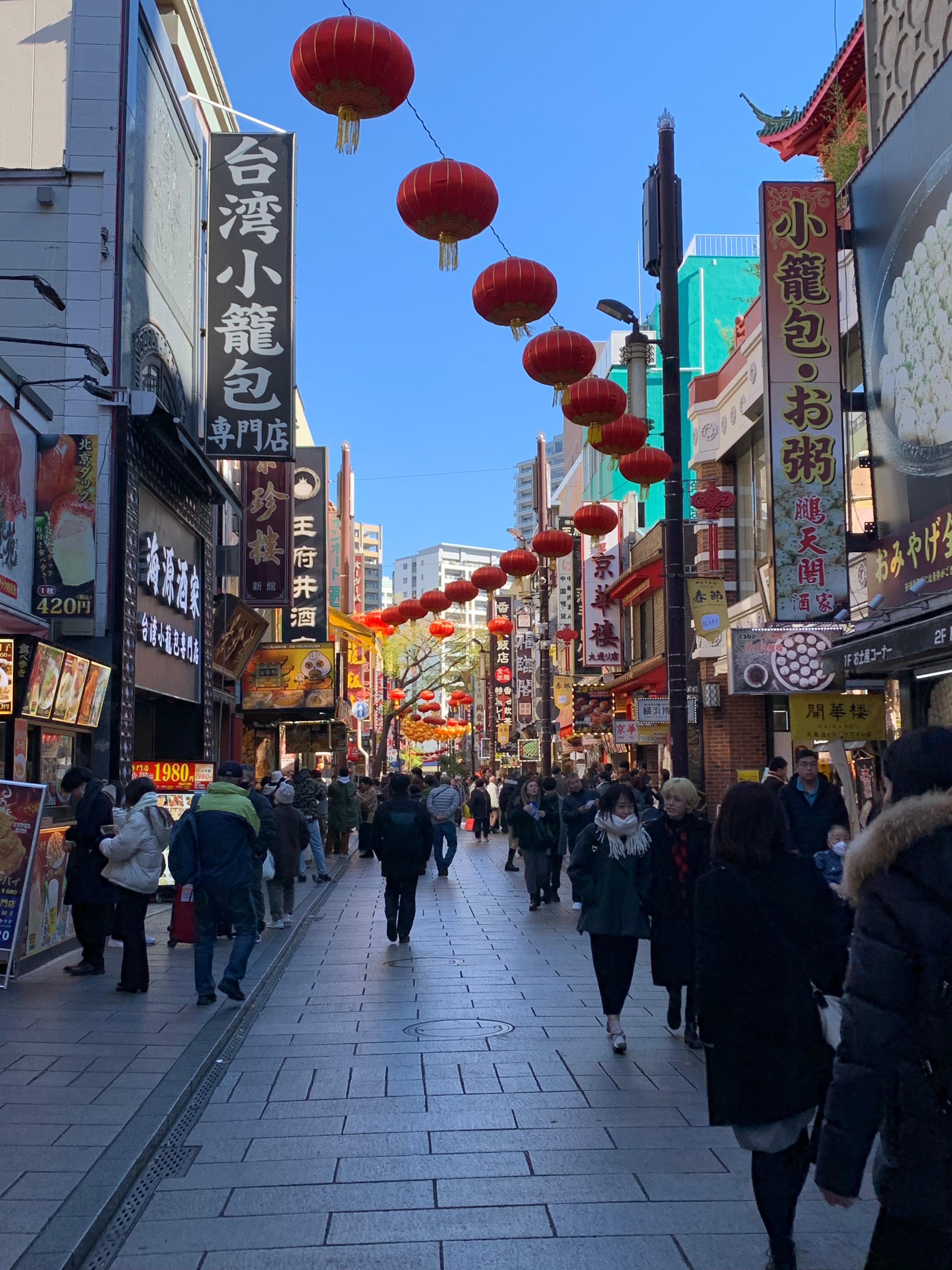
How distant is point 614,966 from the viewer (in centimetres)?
830

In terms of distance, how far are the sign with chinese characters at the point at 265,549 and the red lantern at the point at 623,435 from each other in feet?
43.5

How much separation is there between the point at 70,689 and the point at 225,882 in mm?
4473

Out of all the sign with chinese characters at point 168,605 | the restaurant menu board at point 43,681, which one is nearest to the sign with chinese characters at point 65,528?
the sign with chinese characters at point 168,605

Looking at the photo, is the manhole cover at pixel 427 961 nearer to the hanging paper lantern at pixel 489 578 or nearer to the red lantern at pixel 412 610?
the hanging paper lantern at pixel 489 578

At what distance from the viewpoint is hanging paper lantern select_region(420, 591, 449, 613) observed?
28984mm

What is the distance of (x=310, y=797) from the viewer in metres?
22.7

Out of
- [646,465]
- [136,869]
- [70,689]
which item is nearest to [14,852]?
[136,869]

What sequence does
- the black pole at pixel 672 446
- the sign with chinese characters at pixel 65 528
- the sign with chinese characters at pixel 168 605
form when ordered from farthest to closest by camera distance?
1. the sign with chinese characters at pixel 168 605
2. the sign with chinese characters at pixel 65 528
3. the black pole at pixel 672 446

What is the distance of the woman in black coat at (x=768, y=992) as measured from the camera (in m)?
4.36

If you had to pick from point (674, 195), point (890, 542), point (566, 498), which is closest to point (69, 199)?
point (674, 195)

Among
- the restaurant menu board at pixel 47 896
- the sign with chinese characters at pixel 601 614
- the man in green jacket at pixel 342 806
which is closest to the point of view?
the restaurant menu board at pixel 47 896

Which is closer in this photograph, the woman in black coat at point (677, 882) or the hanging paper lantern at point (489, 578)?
the woman in black coat at point (677, 882)

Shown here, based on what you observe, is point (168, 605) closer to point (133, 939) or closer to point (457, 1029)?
point (133, 939)

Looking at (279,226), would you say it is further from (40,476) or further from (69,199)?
(40,476)
